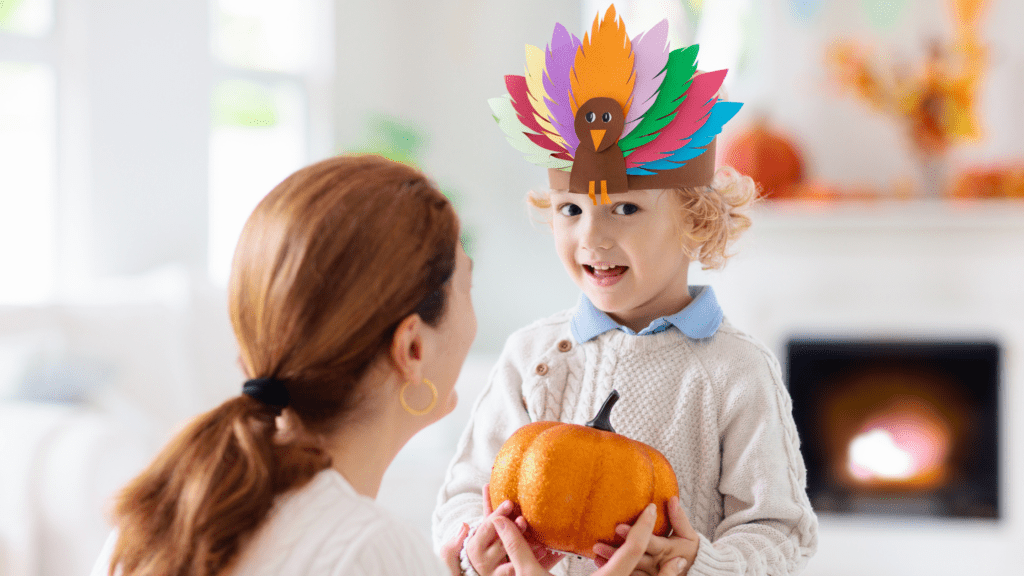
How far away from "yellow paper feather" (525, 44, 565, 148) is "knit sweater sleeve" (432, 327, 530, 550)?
0.31m

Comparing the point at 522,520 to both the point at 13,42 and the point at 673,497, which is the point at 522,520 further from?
Answer: the point at 13,42

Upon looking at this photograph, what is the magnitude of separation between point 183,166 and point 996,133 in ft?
10.9

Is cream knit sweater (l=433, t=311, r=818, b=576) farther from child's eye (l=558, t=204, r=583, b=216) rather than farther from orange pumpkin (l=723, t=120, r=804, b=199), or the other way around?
orange pumpkin (l=723, t=120, r=804, b=199)

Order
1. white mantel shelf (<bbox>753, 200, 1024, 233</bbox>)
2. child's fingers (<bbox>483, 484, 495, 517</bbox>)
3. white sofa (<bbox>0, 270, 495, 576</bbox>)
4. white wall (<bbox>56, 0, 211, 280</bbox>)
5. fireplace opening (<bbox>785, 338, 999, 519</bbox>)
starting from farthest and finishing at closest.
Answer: white wall (<bbox>56, 0, 211, 280</bbox>) < fireplace opening (<bbox>785, 338, 999, 519</bbox>) < white mantel shelf (<bbox>753, 200, 1024, 233</bbox>) < white sofa (<bbox>0, 270, 495, 576</bbox>) < child's fingers (<bbox>483, 484, 495, 517</bbox>)

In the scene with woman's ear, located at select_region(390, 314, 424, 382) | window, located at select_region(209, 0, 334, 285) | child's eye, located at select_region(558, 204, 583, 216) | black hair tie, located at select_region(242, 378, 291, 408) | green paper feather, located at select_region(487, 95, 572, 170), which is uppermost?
window, located at select_region(209, 0, 334, 285)

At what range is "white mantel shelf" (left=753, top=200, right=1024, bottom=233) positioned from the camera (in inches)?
127

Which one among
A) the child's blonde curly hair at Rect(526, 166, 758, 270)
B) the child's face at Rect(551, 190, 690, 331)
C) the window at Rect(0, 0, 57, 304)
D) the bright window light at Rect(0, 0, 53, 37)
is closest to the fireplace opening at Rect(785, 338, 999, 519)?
the child's blonde curly hair at Rect(526, 166, 758, 270)

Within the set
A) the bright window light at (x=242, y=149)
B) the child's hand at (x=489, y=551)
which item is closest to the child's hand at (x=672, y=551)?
the child's hand at (x=489, y=551)

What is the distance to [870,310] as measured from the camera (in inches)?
132

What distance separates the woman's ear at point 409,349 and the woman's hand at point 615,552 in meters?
0.19

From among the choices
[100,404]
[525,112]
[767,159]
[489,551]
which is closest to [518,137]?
[525,112]

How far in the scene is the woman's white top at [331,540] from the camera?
0.81 metres

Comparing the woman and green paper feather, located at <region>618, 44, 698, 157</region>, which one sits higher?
green paper feather, located at <region>618, 44, 698, 157</region>

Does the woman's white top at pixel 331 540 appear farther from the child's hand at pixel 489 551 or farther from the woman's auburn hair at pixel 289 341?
the child's hand at pixel 489 551
